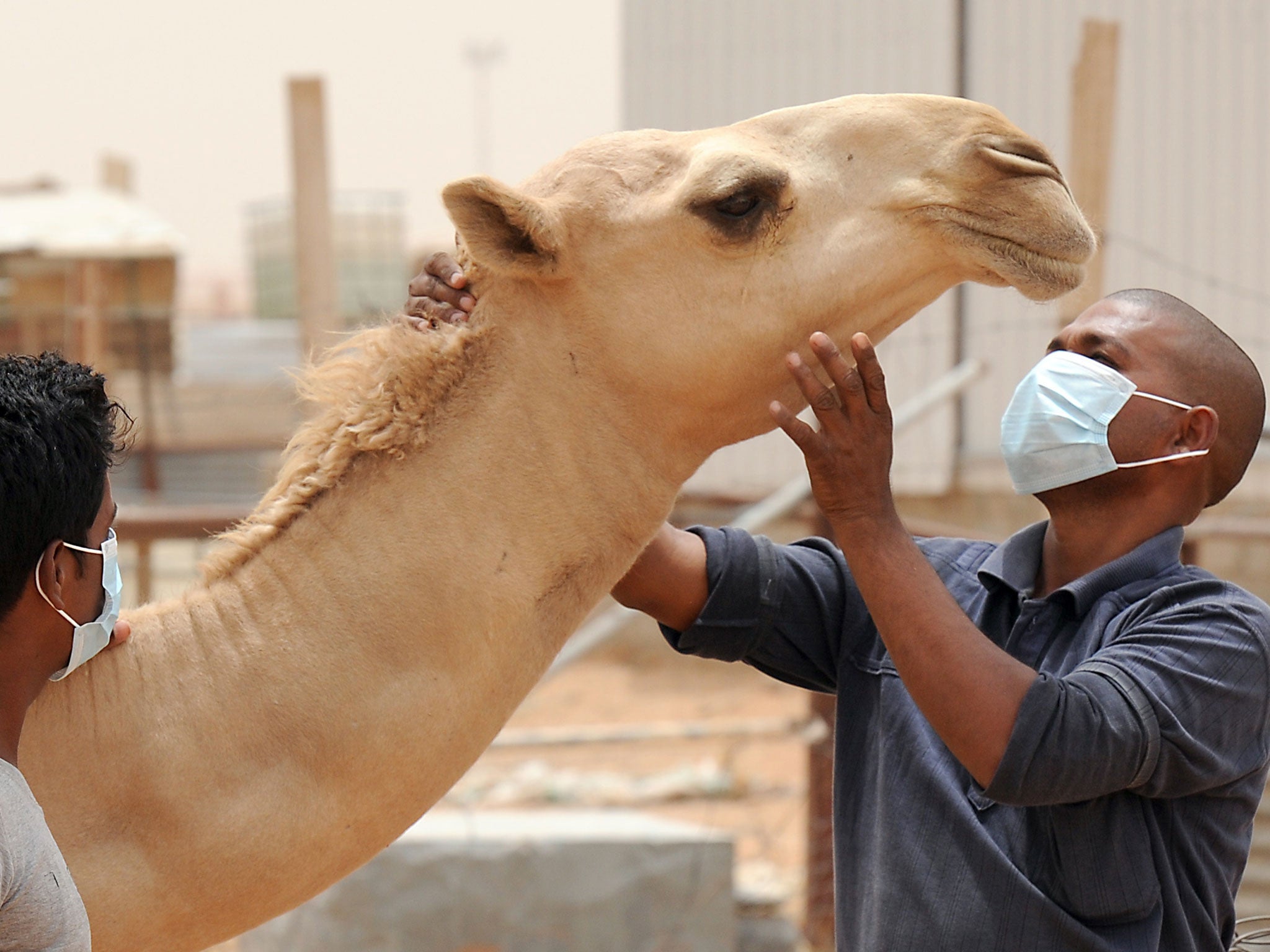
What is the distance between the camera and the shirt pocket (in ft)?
6.63

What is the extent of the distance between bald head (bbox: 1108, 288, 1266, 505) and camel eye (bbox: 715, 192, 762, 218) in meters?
0.68

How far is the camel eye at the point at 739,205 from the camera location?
7.36 ft

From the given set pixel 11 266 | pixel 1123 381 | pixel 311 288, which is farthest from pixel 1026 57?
pixel 1123 381

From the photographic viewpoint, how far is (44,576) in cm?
178

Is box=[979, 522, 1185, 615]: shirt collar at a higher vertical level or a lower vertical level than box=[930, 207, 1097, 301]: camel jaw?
lower

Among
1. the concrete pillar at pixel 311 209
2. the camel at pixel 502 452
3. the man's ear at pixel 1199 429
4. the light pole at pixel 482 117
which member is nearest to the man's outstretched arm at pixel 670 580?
the camel at pixel 502 452

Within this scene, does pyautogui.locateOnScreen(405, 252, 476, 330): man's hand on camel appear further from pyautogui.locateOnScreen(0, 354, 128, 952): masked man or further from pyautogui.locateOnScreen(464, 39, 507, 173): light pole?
pyautogui.locateOnScreen(464, 39, 507, 173): light pole

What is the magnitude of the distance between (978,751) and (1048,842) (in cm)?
26

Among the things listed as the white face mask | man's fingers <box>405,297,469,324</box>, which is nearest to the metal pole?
the white face mask

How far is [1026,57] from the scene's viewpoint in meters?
11.3

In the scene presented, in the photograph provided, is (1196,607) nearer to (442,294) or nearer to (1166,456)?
(1166,456)

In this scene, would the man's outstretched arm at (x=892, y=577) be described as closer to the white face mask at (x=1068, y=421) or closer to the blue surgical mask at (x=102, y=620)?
the white face mask at (x=1068, y=421)

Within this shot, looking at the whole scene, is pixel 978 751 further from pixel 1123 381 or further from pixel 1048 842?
pixel 1123 381

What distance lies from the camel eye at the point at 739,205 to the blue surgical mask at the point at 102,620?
107 centimetres
